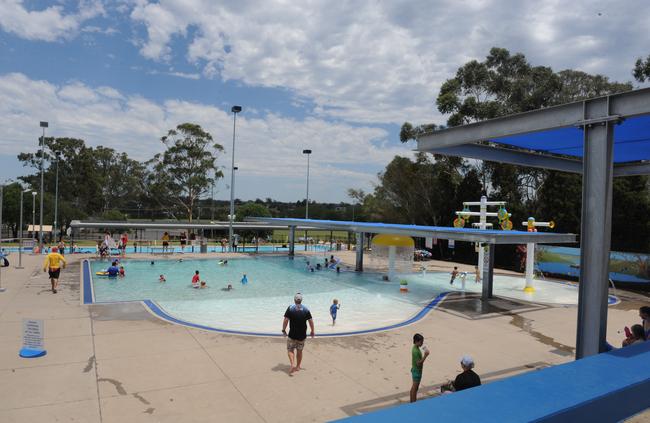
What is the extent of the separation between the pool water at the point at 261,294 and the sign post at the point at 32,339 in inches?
177

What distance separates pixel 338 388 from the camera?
8188 millimetres

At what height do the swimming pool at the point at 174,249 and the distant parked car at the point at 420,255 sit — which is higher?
the distant parked car at the point at 420,255

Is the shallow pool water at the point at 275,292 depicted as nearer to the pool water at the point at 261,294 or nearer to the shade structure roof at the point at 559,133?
the pool water at the point at 261,294

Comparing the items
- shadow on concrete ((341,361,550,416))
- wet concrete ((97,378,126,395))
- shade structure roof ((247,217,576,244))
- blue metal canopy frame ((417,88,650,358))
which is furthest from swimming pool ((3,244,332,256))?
blue metal canopy frame ((417,88,650,358))

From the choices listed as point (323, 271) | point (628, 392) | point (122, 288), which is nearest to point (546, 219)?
point (323, 271)

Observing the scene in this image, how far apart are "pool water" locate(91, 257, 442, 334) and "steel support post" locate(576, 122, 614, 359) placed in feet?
22.6

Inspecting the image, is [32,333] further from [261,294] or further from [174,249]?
[174,249]

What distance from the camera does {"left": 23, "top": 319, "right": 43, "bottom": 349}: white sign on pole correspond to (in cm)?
934

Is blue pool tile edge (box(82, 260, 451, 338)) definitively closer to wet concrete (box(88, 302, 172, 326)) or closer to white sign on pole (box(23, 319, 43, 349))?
wet concrete (box(88, 302, 172, 326))

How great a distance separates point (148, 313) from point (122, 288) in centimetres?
666

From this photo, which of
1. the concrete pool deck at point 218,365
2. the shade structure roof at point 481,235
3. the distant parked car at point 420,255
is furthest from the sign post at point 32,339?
the distant parked car at point 420,255

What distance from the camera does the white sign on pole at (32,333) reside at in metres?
9.34

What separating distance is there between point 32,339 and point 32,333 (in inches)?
6.3

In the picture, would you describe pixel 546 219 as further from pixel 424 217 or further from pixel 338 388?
pixel 338 388
